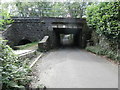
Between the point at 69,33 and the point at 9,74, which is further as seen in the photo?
the point at 69,33

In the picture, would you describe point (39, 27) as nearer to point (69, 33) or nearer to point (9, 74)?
point (69, 33)

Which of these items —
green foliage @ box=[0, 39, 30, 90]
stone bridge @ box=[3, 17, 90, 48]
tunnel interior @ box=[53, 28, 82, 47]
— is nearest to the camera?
green foliage @ box=[0, 39, 30, 90]

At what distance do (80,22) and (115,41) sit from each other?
17.4 feet

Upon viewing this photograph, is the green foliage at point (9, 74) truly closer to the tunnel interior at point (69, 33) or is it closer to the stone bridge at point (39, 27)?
the stone bridge at point (39, 27)

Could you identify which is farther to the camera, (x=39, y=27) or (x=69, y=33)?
(x=69, y=33)

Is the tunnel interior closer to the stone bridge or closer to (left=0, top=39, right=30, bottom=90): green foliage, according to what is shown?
the stone bridge

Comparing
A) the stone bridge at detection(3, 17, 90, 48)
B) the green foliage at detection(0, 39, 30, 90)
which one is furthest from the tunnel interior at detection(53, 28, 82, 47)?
the green foliage at detection(0, 39, 30, 90)

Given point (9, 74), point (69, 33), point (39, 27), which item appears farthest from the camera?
point (69, 33)

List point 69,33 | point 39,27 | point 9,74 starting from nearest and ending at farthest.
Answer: point 9,74 → point 39,27 → point 69,33

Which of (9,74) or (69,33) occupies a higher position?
(9,74)

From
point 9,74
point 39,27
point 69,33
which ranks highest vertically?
point 39,27

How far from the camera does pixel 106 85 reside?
108 inches

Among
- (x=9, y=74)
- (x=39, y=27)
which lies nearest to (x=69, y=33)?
(x=39, y=27)

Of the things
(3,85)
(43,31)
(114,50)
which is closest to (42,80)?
(3,85)
